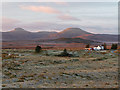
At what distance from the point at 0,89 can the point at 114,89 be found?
671cm

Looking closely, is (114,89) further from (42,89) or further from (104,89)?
(42,89)

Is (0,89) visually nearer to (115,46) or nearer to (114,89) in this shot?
(114,89)

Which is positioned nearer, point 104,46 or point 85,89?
point 85,89

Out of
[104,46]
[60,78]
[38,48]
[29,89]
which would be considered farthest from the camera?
[104,46]

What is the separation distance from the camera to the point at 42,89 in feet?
31.5

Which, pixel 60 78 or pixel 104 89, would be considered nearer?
pixel 104 89

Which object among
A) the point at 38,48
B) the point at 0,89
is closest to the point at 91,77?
the point at 0,89

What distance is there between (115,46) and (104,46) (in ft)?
11.1

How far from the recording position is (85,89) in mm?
9781

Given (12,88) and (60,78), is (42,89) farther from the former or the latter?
(60,78)

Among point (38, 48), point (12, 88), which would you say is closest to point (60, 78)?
point (12, 88)

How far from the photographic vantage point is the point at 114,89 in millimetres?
9969

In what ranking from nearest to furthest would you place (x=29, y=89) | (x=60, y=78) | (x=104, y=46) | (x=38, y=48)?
(x=29, y=89), (x=60, y=78), (x=38, y=48), (x=104, y=46)

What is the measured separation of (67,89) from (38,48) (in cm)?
2802
